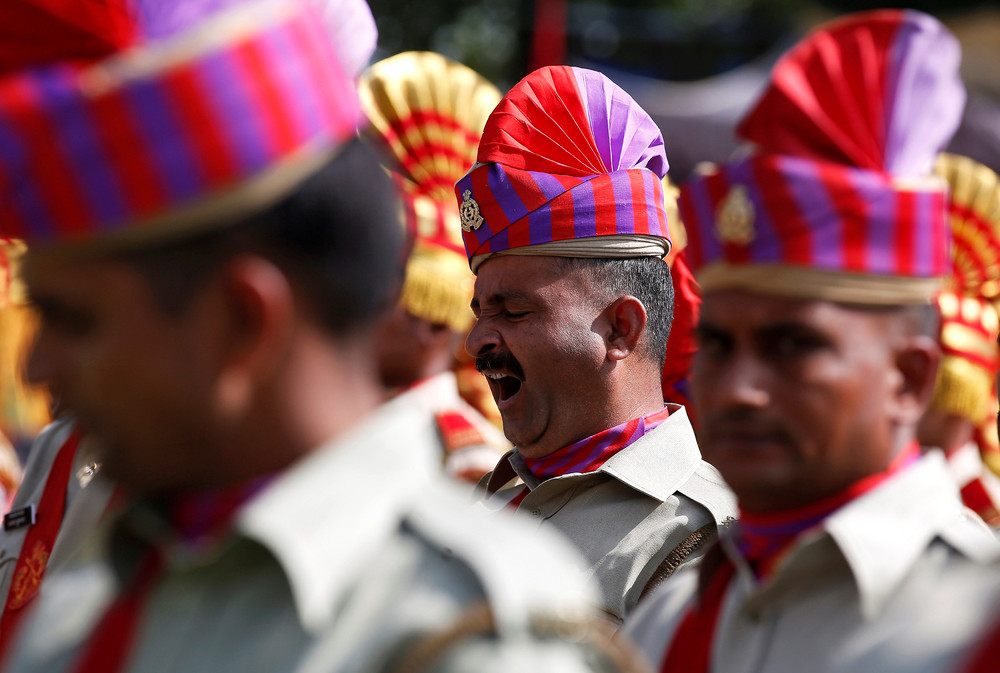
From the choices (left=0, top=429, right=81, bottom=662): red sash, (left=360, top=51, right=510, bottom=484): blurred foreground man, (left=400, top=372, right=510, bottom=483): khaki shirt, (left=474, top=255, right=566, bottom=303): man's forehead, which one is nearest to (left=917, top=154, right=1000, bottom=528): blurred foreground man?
(left=474, top=255, right=566, bottom=303): man's forehead

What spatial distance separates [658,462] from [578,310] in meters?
0.46

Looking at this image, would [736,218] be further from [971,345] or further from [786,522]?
[971,345]

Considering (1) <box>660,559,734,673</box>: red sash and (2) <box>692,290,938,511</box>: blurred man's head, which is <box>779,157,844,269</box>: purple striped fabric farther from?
(1) <box>660,559,734,673</box>: red sash

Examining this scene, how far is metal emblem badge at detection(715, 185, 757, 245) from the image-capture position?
2.11m

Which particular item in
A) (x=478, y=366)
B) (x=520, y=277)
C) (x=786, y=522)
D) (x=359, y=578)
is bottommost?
(x=478, y=366)

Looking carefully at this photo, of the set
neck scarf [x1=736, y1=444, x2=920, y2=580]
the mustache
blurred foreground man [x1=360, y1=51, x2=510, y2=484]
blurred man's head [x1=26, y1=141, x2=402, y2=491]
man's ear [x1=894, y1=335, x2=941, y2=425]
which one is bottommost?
blurred foreground man [x1=360, y1=51, x2=510, y2=484]

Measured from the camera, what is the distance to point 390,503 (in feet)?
4.86

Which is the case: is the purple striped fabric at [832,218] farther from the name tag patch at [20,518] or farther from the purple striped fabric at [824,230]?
the name tag patch at [20,518]

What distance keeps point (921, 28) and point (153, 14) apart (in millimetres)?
1310

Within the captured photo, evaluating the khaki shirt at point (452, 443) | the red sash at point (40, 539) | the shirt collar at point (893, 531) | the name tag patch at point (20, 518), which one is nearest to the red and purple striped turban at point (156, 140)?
the shirt collar at point (893, 531)

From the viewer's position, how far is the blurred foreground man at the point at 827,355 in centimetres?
203

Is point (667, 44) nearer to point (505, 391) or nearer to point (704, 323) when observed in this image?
point (505, 391)

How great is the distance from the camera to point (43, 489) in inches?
150

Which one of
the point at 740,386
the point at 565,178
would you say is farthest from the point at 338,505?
the point at 565,178
